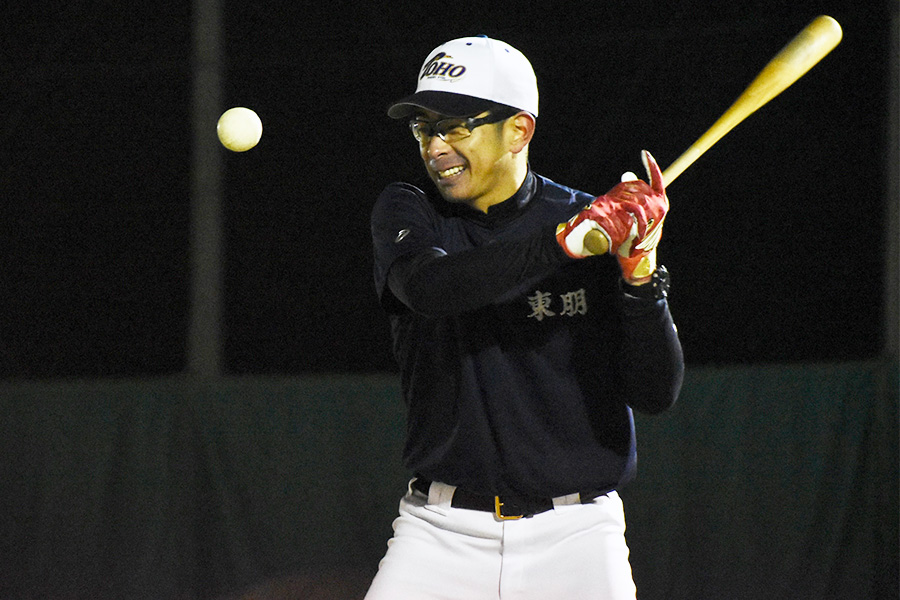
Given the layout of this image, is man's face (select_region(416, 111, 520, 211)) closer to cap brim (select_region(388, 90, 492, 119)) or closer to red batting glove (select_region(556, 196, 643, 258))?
cap brim (select_region(388, 90, 492, 119))

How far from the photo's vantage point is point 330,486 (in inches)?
184

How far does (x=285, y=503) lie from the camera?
185 inches

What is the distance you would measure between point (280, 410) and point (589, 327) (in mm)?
2357

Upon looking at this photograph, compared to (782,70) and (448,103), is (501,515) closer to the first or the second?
(448,103)

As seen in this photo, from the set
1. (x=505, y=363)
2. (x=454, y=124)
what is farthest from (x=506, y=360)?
(x=454, y=124)

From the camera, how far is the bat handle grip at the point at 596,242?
2324 millimetres

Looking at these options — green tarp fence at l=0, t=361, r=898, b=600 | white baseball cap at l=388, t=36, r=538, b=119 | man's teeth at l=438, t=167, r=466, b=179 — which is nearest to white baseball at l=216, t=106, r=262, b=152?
white baseball cap at l=388, t=36, r=538, b=119

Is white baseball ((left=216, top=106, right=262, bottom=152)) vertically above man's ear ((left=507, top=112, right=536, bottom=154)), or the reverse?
white baseball ((left=216, top=106, right=262, bottom=152))

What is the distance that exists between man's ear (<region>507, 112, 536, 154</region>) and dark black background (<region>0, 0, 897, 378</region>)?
4.50 metres

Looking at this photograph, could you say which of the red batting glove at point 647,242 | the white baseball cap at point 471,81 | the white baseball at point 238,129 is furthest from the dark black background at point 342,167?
the red batting glove at point 647,242

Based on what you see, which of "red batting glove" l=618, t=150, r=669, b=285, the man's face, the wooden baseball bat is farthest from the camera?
the wooden baseball bat

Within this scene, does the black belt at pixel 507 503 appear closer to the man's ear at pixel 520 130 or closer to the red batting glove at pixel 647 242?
the red batting glove at pixel 647 242

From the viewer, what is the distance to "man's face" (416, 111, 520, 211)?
269 cm

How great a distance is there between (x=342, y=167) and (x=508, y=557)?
6628 mm
